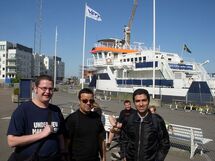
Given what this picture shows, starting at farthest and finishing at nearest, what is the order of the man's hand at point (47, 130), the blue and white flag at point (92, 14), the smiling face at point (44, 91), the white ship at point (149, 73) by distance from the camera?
the blue and white flag at point (92, 14), the white ship at point (149, 73), the smiling face at point (44, 91), the man's hand at point (47, 130)

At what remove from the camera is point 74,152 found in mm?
3432

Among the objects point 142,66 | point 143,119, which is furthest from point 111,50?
point 143,119

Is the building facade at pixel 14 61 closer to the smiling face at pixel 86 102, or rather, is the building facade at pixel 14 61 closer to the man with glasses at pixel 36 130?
the smiling face at pixel 86 102

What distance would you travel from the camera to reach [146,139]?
132 inches

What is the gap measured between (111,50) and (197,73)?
40.6 ft

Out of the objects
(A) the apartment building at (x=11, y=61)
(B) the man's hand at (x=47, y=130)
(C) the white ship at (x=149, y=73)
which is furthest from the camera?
(A) the apartment building at (x=11, y=61)

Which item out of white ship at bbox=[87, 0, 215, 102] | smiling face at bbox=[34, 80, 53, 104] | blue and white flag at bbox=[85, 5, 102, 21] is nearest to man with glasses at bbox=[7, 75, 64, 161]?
smiling face at bbox=[34, 80, 53, 104]

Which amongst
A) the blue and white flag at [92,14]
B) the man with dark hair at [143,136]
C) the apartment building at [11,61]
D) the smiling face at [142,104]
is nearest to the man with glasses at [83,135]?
the man with dark hair at [143,136]

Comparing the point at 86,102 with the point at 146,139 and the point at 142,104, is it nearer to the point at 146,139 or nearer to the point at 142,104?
the point at 142,104

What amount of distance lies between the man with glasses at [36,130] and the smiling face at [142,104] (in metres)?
A: 1.02

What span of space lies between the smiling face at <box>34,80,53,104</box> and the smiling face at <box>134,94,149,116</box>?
108 centimetres

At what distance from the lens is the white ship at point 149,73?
82.8 feet

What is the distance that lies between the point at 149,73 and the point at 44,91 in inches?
1177

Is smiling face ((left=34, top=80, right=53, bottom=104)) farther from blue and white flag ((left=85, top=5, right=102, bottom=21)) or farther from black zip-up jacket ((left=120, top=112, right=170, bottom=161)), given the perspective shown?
blue and white flag ((left=85, top=5, right=102, bottom=21))
